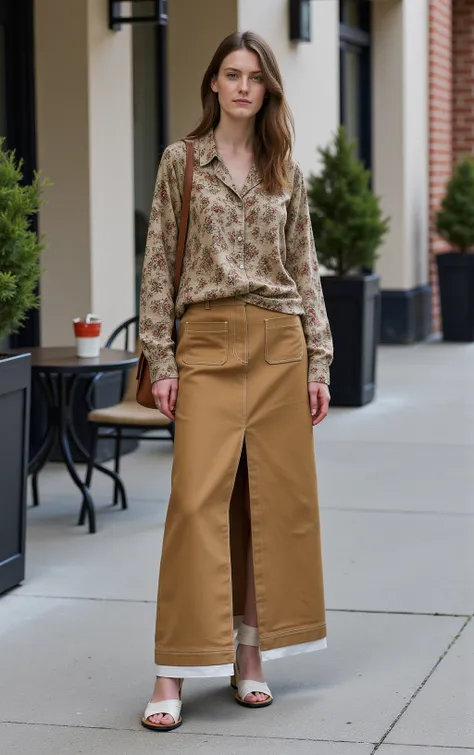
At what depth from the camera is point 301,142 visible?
438 inches

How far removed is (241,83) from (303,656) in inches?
74.8

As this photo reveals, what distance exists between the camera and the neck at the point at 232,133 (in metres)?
4.04

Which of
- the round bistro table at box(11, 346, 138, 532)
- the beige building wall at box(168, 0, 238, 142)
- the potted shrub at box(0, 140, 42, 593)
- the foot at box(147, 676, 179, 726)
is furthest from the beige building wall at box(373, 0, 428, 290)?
the foot at box(147, 676, 179, 726)

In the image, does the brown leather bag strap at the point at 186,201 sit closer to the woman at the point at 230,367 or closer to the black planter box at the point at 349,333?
the woman at the point at 230,367

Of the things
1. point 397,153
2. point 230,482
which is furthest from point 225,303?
point 397,153

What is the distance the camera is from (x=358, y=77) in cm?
1420

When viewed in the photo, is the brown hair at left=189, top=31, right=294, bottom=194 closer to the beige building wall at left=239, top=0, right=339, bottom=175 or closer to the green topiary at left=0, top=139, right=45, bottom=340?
the green topiary at left=0, top=139, right=45, bottom=340

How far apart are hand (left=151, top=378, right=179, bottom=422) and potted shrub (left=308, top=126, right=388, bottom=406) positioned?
20.0 ft

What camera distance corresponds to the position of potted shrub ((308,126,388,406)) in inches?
396

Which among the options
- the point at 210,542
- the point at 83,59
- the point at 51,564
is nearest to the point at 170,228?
the point at 210,542

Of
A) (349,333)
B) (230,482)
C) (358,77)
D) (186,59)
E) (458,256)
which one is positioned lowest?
(230,482)

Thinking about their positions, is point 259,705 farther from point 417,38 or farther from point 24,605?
point 417,38

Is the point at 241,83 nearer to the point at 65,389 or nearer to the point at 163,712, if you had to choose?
the point at 163,712

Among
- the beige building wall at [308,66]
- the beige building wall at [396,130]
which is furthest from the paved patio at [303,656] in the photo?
the beige building wall at [396,130]
